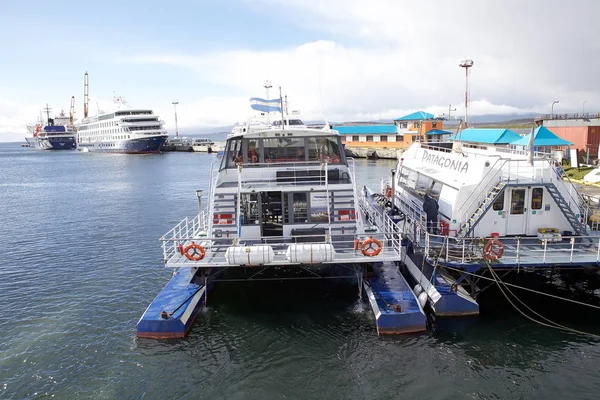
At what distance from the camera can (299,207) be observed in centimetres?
1673

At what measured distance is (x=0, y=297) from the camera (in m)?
18.6

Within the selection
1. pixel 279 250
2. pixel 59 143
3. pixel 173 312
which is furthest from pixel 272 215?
pixel 59 143

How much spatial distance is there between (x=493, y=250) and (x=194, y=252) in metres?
9.57

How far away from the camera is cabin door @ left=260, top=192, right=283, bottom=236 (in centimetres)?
1670

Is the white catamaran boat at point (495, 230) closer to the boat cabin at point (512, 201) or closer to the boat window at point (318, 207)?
the boat cabin at point (512, 201)

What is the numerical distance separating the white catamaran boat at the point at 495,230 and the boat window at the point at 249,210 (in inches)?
199

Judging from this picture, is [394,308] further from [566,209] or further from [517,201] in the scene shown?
[566,209]

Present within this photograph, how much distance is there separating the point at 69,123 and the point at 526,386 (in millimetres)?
187626

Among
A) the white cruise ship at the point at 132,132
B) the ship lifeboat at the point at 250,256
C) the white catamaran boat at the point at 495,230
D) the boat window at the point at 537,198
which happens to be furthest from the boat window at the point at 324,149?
the white cruise ship at the point at 132,132

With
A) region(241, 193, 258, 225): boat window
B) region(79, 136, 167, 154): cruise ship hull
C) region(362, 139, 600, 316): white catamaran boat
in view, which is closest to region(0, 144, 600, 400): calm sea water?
region(362, 139, 600, 316): white catamaran boat

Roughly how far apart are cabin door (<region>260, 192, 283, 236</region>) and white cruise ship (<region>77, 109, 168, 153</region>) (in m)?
100

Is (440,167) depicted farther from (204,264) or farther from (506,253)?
(204,264)

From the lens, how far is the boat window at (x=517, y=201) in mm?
16453

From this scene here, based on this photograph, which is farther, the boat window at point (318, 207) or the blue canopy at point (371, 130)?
the blue canopy at point (371, 130)
